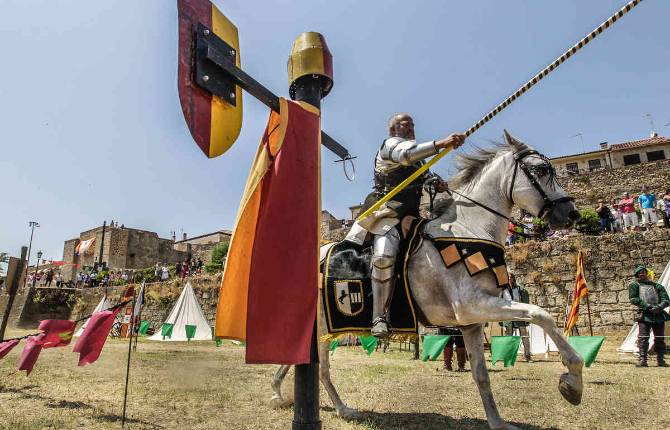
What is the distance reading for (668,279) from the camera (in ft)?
36.3

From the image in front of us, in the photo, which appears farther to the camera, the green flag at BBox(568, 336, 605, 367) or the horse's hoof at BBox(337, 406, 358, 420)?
the green flag at BBox(568, 336, 605, 367)

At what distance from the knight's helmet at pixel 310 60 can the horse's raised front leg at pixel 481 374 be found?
2719 millimetres

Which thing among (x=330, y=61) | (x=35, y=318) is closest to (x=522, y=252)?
(x=330, y=61)

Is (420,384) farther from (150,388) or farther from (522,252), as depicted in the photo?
(522,252)

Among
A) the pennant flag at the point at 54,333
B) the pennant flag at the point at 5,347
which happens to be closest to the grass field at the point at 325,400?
the pennant flag at the point at 5,347

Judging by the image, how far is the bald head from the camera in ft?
14.9

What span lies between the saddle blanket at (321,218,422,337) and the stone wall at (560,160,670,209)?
95.1ft

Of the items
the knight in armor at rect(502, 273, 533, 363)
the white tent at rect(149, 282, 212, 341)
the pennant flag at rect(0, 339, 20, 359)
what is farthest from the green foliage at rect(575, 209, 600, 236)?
the pennant flag at rect(0, 339, 20, 359)

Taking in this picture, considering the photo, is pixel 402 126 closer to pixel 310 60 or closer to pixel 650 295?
pixel 310 60

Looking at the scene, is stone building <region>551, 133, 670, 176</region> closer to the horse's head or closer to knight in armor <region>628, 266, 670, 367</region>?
knight in armor <region>628, 266, 670, 367</region>

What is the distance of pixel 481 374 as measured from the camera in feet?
13.5

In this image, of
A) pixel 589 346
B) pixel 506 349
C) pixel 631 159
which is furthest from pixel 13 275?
pixel 631 159

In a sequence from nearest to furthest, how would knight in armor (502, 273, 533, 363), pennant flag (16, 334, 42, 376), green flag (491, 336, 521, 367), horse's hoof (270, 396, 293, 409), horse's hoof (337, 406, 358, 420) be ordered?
horse's hoof (337, 406, 358, 420) < horse's hoof (270, 396, 293, 409) < pennant flag (16, 334, 42, 376) < green flag (491, 336, 521, 367) < knight in armor (502, 273, 533, 363)

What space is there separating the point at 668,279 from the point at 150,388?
11.9 metres
